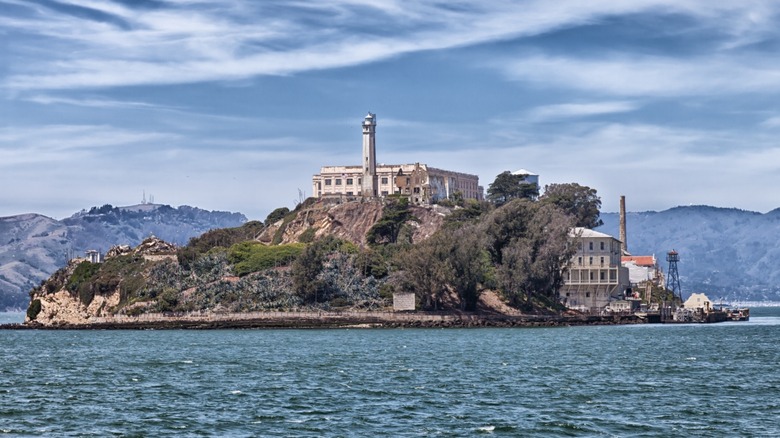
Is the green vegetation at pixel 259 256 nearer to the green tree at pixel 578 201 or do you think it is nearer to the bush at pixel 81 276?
the bush at pixel 81 276

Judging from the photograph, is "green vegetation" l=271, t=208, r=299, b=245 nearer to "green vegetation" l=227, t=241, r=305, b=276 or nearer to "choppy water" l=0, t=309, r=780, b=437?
"green vegetation" l=227, t=241, r=305, b=276

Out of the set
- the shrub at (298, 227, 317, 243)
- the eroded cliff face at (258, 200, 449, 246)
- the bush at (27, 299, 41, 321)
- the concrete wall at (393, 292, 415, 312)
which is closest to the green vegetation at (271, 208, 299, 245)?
the eroded cliff face at (258, 200, 449, 246)

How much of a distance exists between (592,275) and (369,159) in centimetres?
4458

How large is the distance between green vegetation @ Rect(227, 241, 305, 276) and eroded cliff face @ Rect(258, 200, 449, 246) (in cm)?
1468

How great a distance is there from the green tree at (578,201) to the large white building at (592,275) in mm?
19493

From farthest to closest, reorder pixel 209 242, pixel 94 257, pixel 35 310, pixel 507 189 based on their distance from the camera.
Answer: pixel 507 189 → pixel 94 257 → pixel 209 242 → pixel 35 310

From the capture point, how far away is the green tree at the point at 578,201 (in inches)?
7392

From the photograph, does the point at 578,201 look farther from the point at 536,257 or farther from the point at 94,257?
the point at 94,257

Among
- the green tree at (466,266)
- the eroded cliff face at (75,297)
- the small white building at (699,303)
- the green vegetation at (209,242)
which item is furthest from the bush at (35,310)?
the small white building at (699,303)

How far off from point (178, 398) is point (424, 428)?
1548cm

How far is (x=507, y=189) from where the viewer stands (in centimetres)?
19688

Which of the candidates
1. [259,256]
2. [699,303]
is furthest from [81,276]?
[699,303]

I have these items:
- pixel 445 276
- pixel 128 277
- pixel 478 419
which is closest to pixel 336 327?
pixel 445 276

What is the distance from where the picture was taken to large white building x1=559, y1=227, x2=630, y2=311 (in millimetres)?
164250
